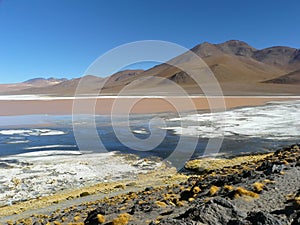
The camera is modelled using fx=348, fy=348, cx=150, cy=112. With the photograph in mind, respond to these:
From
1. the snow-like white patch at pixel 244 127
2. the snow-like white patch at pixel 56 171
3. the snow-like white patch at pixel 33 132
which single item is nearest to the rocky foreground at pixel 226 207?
the snow-like white patch at pixel 56 171

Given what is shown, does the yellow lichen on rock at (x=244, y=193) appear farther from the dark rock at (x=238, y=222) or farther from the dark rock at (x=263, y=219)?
the dark rock at (x=263, y=219)

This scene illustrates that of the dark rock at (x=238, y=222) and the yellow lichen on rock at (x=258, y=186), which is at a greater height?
the yellow lichen on rock at (x=258, y=186)

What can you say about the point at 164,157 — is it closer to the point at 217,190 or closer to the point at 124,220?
the point at 217,190

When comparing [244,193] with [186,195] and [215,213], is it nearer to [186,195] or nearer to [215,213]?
[215,213]

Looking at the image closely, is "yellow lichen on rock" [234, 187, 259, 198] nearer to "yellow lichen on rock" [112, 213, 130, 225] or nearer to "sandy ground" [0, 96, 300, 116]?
"yellow lichen on rock" [112, 213, 130, 225]

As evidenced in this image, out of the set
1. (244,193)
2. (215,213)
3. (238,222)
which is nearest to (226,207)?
(215,213)

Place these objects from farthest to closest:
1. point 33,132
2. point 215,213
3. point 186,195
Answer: point 33,132
point 186,195
point 215,213

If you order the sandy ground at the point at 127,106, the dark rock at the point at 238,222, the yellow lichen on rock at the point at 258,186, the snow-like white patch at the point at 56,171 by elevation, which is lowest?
the snow-like white patch at the point at 56,171

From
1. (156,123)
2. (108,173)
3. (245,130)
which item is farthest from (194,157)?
(156,123)

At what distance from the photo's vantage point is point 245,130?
103ft

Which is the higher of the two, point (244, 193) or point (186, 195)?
point (244, 193)

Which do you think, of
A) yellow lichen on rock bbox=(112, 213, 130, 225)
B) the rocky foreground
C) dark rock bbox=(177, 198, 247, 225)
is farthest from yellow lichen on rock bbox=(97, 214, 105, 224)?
dark rock bbox=(177, 198, 247, 225)

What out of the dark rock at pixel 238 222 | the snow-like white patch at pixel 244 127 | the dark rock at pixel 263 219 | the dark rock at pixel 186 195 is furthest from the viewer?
the snow-like white patch at pixel 244 127

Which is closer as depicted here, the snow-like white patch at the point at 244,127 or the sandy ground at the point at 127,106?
the snow-like white patch at the point at 244,127
